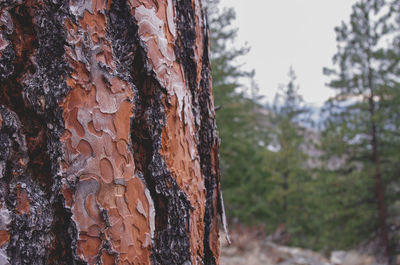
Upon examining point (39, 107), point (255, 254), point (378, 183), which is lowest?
point (255, 254)

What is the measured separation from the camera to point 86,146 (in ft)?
2.32

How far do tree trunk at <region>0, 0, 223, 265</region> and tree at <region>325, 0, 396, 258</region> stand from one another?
9.24m

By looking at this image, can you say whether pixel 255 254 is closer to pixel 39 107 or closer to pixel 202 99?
pixel 202 99

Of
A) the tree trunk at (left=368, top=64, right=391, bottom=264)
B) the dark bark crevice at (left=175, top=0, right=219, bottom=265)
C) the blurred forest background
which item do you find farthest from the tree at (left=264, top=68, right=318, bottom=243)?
the dark bark crevice at (left=175, top=0, right=219, bottom=265)

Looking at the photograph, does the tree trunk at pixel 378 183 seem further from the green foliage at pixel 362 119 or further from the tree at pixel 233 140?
the tree at pixel 233 140

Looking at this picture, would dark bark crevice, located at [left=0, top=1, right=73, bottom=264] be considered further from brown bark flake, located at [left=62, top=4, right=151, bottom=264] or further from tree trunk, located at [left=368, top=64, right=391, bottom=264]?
tree trunk, located at [left=368, top=64, right=391, bottom=264]

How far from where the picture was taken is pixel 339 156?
968 centimetres

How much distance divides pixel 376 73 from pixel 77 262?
32.5 ft

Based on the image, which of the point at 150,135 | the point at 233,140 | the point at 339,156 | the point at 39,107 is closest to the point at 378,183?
the point at 339,156

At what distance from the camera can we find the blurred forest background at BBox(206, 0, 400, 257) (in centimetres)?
908

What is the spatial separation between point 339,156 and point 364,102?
1.70 metres

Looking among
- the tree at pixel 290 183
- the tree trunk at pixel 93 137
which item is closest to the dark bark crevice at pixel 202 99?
the tree trunk at pixel 93 137

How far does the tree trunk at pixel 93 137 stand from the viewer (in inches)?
26.4

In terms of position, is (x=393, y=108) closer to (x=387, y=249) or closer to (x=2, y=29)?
(x=387, y=249)
